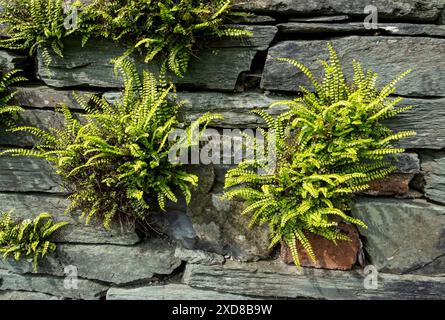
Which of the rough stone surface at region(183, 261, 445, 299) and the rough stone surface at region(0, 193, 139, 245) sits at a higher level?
the rough stone surface at region(0, 193, 139, 245)

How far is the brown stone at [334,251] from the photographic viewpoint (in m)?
4.50

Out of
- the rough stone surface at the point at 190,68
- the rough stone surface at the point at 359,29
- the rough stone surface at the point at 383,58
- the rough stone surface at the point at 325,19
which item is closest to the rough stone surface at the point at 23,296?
the rough stone surface at the point at 190,68

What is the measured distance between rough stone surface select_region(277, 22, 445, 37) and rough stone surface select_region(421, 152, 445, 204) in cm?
134

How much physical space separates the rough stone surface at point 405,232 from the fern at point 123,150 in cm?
214

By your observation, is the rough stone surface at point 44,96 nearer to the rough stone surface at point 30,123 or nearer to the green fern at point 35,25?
the rough stone surface at point 30,123

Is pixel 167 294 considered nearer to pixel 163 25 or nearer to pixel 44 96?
pixel 44 96

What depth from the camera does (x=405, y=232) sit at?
14.5ft

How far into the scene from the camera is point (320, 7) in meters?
4.20

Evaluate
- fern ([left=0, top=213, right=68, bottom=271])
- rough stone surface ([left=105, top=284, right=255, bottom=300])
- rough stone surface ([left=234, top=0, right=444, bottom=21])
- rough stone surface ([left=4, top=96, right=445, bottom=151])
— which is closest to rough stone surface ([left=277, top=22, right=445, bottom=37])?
rough stone surface ([left=234, top=0, right=444, bottom=21])

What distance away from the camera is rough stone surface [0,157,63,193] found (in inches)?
189

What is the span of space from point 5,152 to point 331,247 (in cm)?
411

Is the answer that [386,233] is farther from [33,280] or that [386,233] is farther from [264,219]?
[33,280]

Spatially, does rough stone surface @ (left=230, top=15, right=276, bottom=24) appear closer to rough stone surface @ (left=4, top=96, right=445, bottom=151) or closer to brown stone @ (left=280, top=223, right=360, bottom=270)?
rough stone surface @ (left=4, top=96, right=445, bottom=151)

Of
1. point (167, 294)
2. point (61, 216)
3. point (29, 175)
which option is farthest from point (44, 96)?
point (167, 294)
